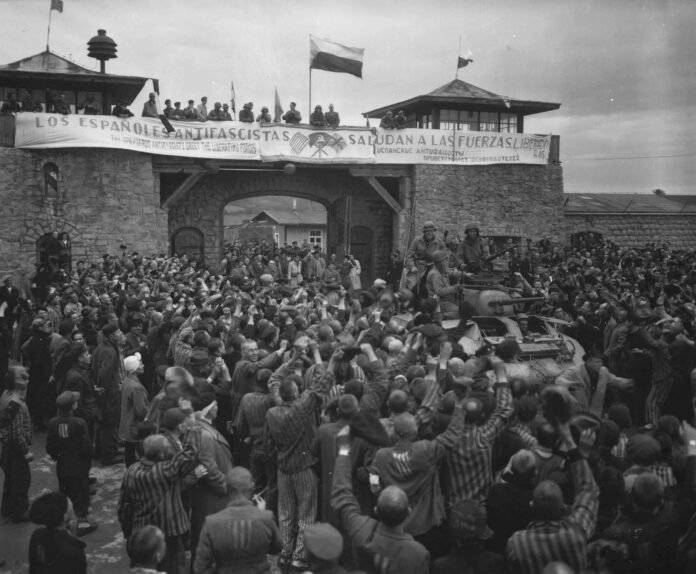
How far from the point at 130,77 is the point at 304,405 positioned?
64.0ft

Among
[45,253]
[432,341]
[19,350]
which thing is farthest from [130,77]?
[432,341]

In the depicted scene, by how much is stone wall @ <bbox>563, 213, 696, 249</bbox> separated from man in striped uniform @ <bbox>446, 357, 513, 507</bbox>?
25514mm

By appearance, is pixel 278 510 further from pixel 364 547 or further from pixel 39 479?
pixel 39 479

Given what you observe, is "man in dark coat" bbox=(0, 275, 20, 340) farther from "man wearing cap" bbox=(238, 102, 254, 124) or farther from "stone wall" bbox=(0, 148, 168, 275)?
"man wearing cap" bbox=(238, 102, 254, 124)

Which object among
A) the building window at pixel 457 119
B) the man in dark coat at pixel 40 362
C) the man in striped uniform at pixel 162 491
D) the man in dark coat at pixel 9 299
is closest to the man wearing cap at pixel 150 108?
the man in dark coat at pixel 9 299

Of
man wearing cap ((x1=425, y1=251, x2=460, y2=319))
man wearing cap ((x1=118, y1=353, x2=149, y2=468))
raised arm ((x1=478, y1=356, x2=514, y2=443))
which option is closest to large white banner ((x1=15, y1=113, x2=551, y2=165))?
man wearing cap ((x1=425, y1=251, x2=460, y2=319))

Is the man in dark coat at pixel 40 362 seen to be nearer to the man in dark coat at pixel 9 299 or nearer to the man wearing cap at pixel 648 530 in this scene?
the man in dark coat at pixel 9 299

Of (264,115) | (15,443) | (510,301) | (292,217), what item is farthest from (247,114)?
(292,217)

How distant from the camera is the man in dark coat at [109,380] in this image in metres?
9.60

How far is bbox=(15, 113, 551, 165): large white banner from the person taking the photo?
806 inches

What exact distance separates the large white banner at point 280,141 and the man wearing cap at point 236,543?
18.3 meters

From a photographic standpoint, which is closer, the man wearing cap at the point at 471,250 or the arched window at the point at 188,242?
the man wearing cap at the point at 471,250

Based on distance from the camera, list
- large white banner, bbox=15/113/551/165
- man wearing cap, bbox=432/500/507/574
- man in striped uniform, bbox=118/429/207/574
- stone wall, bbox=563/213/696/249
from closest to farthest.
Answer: man wearing cap, bbox=432/500/507/574 → man in striped uniform, bbox=118/429/207/574 → large white banner, bbox=15/113/551/165 → stone wall, bbox=563/213/696/249

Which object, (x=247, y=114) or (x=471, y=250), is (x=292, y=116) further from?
(x=471, y=250)
